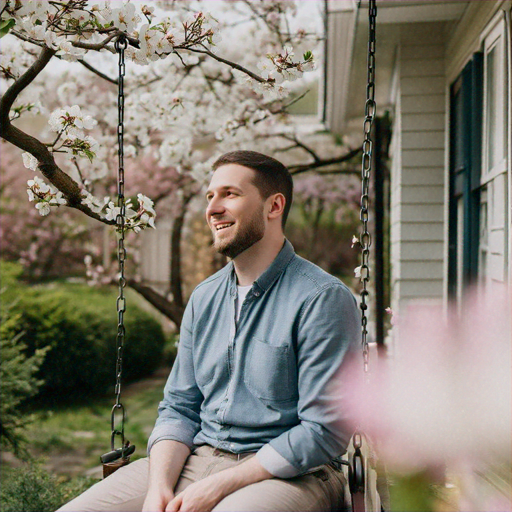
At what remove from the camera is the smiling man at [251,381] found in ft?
5.52

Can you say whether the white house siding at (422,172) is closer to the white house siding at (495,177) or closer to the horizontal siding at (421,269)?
the horizontal siding at (421,269)

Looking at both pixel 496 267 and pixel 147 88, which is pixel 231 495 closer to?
pixel 496 267

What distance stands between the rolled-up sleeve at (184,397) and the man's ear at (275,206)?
40cm

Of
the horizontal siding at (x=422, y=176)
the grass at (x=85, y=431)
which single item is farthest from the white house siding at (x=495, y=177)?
the grass at (x=85, y=431)

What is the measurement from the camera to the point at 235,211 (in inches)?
75.4

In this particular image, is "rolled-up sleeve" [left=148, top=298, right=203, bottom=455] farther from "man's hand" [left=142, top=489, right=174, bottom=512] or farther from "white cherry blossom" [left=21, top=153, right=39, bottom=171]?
"white cherry blossom" [left=21, top=153, right=39, bottom=171]

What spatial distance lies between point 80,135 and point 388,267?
16.5 feet

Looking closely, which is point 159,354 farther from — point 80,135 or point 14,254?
point 80,135

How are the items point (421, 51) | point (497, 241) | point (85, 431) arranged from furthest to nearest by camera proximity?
point (85, 431) → point (421, 51) → point (497, 241)

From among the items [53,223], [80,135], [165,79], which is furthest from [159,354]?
[80,135]

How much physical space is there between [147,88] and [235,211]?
358 cm

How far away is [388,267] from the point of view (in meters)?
6.77

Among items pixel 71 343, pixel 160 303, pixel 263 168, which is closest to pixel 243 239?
pixel 263 168

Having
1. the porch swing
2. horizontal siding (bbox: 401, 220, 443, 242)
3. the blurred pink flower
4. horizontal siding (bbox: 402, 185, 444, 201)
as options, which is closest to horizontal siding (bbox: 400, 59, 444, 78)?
horizontal siding (bbox: 402, 185, 444, 201)
